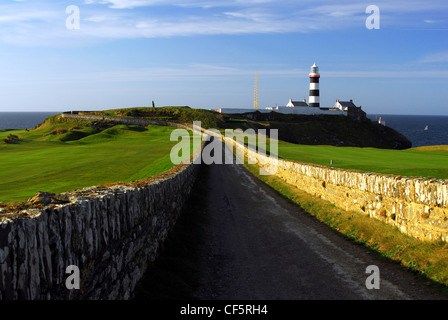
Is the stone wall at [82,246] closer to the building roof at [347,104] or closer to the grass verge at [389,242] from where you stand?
the grass verge at [389,242]

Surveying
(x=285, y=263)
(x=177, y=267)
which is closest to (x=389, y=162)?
(x=285, y=263)

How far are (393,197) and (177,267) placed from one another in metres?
5.80

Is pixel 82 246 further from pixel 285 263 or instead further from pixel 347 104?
pixel 347 104

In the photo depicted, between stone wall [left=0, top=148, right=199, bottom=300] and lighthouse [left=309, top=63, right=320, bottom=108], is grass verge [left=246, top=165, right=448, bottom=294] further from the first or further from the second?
lighthouse [left=309, top=63, right=320, bottom=108]

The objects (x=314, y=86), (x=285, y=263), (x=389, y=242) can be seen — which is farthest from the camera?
(x=314, y=86)

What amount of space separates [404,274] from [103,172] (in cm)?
2064

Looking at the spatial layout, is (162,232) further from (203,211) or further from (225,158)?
(225,158)

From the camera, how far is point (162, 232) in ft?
31.4

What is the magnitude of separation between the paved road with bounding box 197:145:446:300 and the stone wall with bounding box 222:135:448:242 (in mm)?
1179

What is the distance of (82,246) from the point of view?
484 centimetres

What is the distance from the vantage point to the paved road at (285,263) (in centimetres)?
740

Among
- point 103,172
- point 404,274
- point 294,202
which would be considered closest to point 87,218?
point 404,274

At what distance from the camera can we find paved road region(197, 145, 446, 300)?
7.40m

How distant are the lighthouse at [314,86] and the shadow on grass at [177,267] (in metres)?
103
